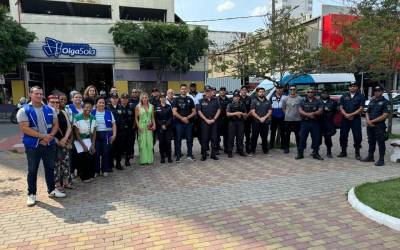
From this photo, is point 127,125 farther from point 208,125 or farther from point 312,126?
point 312,126

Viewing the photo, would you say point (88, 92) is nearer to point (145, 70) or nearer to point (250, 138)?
point (250, 138)

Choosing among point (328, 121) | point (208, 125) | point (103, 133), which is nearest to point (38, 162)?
point (103, 133)

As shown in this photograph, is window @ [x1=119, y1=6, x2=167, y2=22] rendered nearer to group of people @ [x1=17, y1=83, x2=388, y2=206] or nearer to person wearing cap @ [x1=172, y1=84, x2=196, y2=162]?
group of people @ [x1=17, y1=83, x2=388, y2=206]

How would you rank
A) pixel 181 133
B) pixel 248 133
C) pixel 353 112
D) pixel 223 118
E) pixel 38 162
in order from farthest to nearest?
1. pixel 248 133
2. pixel 223 118
3. pixel 181 133
4. pixel 353 112
5. pixel 38 162

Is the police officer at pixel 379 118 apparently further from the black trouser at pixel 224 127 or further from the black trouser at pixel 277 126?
the black trouser at pixel 224 127

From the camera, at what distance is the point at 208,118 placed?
353 inches

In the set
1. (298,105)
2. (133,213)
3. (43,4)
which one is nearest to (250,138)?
(298,105)

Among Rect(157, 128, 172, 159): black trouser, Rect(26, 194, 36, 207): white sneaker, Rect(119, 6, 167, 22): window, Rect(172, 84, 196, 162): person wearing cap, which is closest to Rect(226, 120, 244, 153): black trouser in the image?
Rect(172, 84, 196, 162): person wearing cap

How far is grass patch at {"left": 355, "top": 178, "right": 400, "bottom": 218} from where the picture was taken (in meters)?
4.88

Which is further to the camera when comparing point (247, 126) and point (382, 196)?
point (247, 126)

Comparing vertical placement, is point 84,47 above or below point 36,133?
above

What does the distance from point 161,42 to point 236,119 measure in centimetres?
1799

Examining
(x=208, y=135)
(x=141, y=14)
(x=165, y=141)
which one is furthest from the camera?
(x=141, y=14)

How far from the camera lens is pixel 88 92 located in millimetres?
7395
